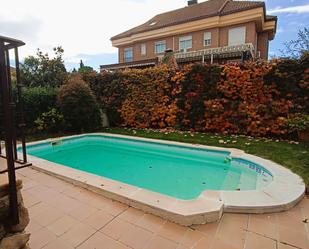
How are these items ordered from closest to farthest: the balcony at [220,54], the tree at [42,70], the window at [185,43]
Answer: the tree at [42,70]
the balcony at [220,54]
the window at [185,43]

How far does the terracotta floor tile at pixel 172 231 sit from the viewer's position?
2.75m

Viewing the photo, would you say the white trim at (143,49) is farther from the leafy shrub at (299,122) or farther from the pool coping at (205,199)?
the pool coping at (205,199)

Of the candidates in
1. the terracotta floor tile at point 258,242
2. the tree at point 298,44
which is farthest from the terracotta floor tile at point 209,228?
the tree at point 298,44

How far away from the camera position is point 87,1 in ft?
30.5

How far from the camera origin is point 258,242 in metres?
2.63

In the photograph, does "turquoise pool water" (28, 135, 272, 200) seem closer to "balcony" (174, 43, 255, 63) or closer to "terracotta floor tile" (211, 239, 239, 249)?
"terracotta floor tile" (211, 239, 239, 249)

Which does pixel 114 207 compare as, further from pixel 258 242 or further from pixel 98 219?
pixel 258 242

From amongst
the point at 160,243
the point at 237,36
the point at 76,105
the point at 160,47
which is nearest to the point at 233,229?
the point at 160,243

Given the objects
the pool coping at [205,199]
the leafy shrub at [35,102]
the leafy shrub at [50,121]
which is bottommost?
the pool coping at [205,199]

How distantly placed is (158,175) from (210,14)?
2046cm

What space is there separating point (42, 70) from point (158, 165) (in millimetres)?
12856

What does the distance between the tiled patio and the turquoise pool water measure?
1705mm

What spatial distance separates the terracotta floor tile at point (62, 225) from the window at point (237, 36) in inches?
877

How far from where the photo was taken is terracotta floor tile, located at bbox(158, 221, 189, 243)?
275 cm
